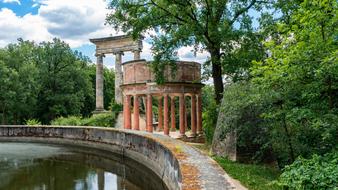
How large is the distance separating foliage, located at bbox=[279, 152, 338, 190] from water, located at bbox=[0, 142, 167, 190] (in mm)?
5892

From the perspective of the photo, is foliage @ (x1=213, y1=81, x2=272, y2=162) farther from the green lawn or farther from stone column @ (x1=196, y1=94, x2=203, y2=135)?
stone column @ (x1=196, y1=94, x2=203, y2=135)

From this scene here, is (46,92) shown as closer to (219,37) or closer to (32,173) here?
(32,173)

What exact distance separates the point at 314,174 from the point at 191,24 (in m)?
10.4

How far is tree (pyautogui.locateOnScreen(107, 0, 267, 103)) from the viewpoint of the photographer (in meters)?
15.2

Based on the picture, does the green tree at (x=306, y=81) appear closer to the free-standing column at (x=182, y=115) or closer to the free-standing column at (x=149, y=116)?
the free-standing column at (x=182, y=115)

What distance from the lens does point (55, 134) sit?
2464 cm

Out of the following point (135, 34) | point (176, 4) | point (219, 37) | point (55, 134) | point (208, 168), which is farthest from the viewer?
point (55, 134)

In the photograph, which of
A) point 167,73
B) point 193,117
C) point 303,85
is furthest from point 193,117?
point 303,85

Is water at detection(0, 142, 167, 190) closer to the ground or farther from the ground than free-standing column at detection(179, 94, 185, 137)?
closer to the ground

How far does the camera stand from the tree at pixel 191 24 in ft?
50.0

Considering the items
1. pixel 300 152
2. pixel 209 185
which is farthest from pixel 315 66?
pixel 209 185

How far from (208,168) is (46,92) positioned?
39.3m

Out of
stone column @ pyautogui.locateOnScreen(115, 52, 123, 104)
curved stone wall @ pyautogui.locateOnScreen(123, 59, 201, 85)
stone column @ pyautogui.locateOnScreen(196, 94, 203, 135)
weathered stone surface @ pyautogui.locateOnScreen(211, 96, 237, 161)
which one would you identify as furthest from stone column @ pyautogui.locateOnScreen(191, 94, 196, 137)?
stone column @ pyautogui.locateOnScreen(115, 52, 123, 104)

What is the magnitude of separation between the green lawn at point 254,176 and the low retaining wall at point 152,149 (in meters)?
0.55
